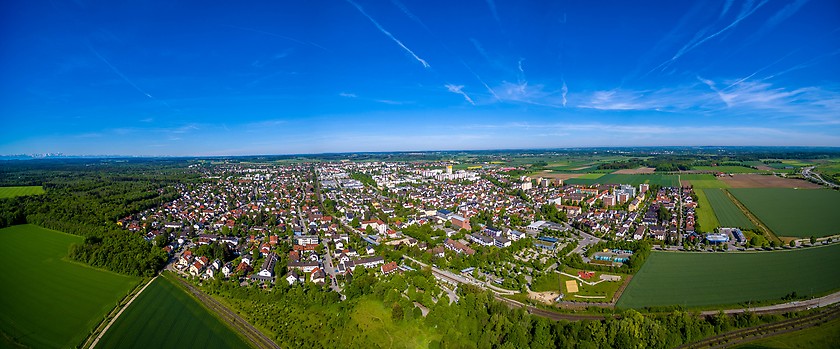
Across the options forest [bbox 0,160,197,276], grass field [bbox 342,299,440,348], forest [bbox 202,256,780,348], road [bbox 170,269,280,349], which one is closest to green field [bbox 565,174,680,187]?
forest [bbox 202,256,780,348]

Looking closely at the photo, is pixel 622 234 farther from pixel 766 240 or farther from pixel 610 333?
pixel 610 333

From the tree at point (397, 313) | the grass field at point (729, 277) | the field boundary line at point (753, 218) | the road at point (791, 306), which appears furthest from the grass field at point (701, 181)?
the tree at point (397, 313)

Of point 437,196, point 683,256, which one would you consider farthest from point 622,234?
point 437,196

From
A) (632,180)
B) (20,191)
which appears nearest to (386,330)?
(632,180)

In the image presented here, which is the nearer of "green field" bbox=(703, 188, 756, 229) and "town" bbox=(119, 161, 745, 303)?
"town" bbox=(119, 161, 745, 303)

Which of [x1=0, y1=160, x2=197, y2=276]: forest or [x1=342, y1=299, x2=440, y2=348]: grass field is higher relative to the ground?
[x1=0, y1=160, x2=197, y2=276]: forest

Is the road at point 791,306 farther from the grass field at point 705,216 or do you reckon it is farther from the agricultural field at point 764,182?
the agricultural field at point 764,182

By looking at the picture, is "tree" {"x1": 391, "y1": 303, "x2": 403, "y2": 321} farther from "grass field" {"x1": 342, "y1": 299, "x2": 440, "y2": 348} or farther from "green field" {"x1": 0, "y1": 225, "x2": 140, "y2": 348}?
"green field" {"x1": 0, "y1": 225, "x2": 140, "y2": 348}
